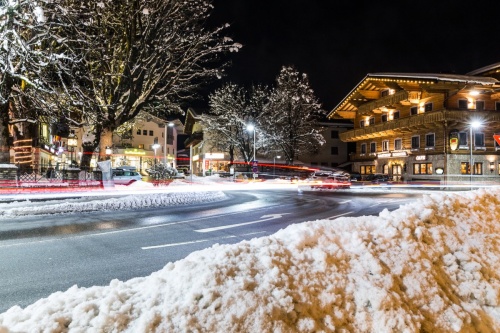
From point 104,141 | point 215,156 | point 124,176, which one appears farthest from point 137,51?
point 215,156

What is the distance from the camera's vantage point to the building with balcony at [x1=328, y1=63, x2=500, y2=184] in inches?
1380

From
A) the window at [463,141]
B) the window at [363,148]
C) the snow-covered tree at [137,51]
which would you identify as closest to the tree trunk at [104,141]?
the snow-covered tree at [137,51]

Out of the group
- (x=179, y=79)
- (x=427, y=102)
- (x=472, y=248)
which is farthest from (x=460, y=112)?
(x=472, y=248)

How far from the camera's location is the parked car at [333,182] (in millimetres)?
31083

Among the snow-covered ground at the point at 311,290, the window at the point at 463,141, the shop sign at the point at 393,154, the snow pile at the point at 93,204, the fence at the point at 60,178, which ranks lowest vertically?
the snow pile at the point at 93,204

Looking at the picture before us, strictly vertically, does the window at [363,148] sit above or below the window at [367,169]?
above

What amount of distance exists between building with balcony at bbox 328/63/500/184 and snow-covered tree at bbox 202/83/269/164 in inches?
557

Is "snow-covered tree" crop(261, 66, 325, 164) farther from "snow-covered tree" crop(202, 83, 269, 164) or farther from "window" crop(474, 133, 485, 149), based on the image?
"window" crop(474, 133, 485, 149)

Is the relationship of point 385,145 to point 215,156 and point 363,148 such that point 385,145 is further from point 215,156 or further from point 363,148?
point 215,156

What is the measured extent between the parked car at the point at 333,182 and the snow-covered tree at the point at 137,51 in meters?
15.8

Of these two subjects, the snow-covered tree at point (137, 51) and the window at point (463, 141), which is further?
the window at point (463, 141)

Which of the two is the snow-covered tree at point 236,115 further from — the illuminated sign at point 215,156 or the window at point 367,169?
the window at point 367,169

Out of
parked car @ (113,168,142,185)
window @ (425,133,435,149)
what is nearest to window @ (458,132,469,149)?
window @ (425,133,435,149)

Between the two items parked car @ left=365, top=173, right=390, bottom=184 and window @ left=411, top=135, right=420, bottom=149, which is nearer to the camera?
parked car @ left=365, top=173, right=390, bottom=184
